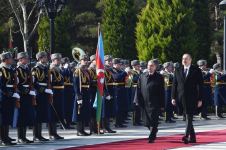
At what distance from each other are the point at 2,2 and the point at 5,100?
109 feet

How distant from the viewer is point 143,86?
15.4 meters

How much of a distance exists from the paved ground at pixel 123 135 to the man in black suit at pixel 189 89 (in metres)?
0.75

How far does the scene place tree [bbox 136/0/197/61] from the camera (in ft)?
92.7

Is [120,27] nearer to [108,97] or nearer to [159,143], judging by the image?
[108,97]

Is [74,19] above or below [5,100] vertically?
above

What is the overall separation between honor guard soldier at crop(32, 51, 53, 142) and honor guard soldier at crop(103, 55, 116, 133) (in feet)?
7.59

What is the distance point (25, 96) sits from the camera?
15.5 m

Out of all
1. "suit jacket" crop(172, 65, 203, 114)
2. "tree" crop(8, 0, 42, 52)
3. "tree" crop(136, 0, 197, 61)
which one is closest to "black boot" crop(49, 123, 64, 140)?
"suit jacket" crop(172, 65, 203, 114)

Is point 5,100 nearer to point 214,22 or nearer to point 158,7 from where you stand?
point 158,7

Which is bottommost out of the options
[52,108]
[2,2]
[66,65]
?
[52,108]

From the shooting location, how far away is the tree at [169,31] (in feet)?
92.7

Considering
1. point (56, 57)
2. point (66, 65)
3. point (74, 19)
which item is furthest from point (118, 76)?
point (74, 19)

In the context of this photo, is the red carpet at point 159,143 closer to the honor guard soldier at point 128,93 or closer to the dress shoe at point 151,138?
the dress shoe at point 151,138

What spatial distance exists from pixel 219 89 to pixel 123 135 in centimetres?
783
